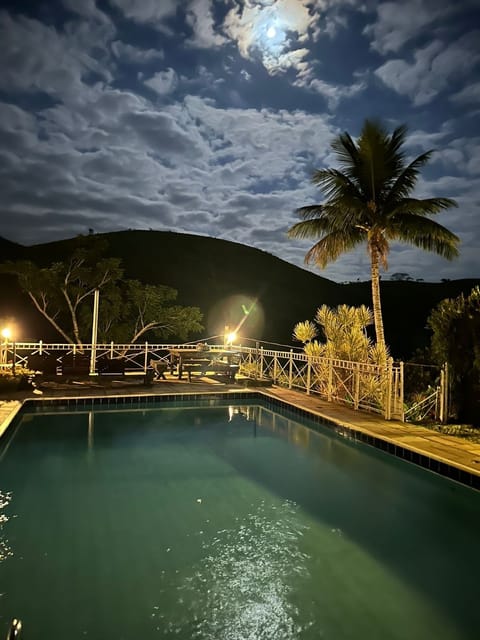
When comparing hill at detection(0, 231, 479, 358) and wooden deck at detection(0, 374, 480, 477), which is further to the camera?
hill at detection(0, 231, 479, 358)

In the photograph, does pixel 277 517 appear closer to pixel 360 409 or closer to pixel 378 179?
pixel 360 409

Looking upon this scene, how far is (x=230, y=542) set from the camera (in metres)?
4.26

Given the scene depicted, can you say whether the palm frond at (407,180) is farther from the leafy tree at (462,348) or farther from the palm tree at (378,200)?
the leafy tree at (462,348)

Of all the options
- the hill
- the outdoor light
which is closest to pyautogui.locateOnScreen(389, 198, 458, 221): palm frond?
the outdoor light

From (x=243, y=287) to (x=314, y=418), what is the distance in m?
42.9

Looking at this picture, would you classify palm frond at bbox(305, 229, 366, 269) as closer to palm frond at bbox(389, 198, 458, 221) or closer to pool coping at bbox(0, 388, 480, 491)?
palm frond at bbox(389, 198, 458, 221)

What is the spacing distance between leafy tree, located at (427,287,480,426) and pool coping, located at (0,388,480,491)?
1.76m

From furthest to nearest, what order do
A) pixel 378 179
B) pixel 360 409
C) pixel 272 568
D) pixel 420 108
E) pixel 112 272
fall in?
pixel 112 272 < pixel 420 108 < pixel 378 179 < pixel 360 409 < pixel 272 568

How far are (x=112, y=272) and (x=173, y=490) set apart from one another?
15528 millimetres

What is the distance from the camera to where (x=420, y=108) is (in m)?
13.9

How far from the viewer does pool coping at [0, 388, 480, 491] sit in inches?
222

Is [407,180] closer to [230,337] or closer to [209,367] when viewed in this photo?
[230,337]

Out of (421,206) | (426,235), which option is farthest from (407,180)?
(426,235)

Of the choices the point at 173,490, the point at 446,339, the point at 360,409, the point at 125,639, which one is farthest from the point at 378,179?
the point at 125,639
